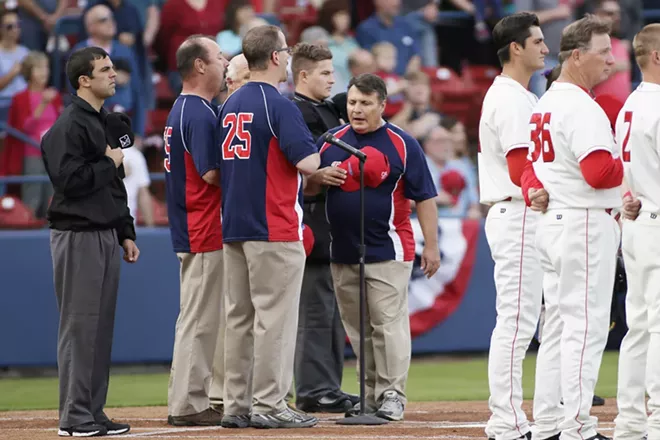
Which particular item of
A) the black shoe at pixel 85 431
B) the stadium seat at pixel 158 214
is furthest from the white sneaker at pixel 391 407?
the stadium seat at pixel 158 214

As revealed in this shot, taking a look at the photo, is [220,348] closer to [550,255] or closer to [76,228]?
[76,228]

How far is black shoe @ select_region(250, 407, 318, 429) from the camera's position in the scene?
679 centimetres

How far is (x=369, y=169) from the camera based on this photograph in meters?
7.33

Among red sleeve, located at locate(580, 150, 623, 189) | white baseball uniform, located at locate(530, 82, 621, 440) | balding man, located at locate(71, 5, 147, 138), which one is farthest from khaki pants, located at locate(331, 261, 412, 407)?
balding man, located at locate(71, 5, 147, 138)

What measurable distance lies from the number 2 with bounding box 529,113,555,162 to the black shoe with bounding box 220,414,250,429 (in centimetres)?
243

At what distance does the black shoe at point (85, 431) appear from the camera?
6.61 m

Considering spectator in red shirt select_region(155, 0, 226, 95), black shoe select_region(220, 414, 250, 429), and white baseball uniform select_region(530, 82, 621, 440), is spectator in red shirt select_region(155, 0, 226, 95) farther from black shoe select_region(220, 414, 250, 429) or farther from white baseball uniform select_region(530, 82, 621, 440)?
white baseball uniform select_region(530, 82, 621, 440)

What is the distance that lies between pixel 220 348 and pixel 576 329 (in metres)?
2.73

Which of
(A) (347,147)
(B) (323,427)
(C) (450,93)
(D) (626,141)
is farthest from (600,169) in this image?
(C) (450,93)

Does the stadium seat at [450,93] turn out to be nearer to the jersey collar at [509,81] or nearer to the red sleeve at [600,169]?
the jersey collar at [509,81]

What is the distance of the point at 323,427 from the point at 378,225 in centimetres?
138

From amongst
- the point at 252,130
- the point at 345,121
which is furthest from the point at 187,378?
the point at 345,121

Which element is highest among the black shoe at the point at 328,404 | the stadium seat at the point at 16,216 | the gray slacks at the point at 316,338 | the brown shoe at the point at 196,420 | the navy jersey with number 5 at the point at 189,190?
the navy jersey with number 5 at the point at 189,190

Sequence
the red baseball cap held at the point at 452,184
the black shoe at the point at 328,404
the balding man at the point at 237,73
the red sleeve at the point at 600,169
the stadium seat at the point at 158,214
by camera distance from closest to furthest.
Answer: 1. the red sleeve at the point at 600,169
2. the balding man at the point at 237,73
3. the black shoe at the point at 328,404
4. the stadium seat at the point at 158,214
5. the red baseball cap held at the point at 452,184
